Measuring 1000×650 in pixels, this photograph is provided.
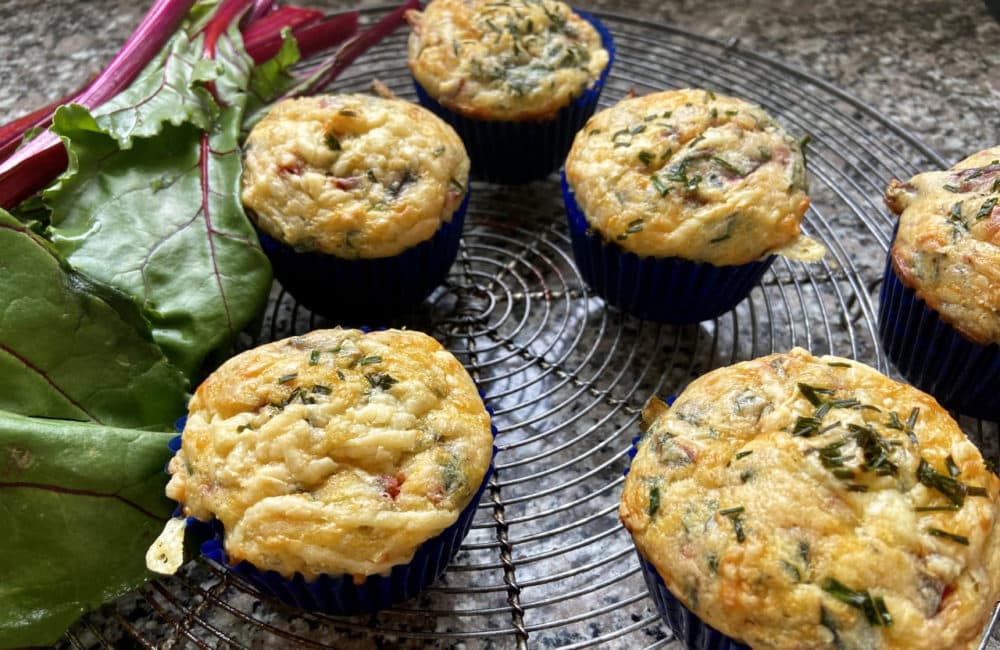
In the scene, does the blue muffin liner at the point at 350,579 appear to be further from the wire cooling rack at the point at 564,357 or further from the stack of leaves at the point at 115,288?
the stack of leaves at the point at 115,288

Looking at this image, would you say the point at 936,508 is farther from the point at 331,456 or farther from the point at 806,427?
the point at 331,456

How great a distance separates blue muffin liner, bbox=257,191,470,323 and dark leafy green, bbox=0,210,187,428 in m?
0.63

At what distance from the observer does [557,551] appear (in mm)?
2547

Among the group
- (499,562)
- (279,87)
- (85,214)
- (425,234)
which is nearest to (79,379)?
(85,214)

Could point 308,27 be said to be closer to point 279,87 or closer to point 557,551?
point 279,87

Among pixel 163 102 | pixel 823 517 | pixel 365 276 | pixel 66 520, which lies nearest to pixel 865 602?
pixel 823 517

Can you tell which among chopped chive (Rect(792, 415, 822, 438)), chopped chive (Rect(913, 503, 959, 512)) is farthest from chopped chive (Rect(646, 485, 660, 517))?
chopped chive (Rect(913, 503, 959, 512))

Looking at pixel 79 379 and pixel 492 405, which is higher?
pixel 79 379

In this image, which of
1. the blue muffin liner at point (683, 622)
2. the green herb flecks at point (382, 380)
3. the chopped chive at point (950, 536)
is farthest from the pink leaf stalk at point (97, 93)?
the chopped chive at point (950, 536)

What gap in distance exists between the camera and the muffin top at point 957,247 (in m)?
2.54

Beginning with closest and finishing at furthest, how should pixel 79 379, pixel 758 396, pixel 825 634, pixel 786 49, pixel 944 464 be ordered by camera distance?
1. pixel 825 634
2. pixel 944 464
3. pixel 758 396
4. pixel 79 379
5. pixel 786 49

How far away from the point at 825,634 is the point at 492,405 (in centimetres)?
153

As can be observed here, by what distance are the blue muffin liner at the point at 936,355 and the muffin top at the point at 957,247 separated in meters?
0.06

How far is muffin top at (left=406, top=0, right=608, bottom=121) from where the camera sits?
3.52 m
